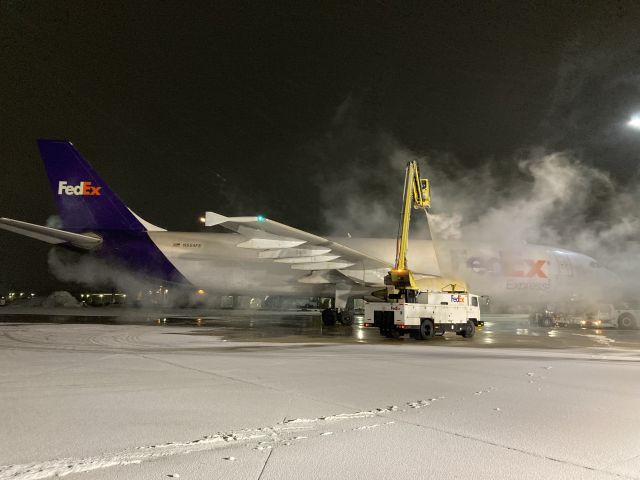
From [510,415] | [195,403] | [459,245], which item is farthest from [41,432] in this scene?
[459,245]

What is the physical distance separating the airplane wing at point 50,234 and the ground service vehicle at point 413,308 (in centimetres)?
1493

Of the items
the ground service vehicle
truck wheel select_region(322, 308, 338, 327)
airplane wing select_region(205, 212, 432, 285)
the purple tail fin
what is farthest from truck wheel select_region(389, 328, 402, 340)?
the purple tail fin

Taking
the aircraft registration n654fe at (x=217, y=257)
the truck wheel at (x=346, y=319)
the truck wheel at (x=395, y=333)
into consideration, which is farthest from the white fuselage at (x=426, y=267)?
the truck wheel at (x=395, y=333)

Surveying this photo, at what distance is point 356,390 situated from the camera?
6.72 meters

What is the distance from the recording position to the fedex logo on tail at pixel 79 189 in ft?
79.3

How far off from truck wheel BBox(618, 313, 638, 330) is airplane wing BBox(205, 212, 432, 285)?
549 inches

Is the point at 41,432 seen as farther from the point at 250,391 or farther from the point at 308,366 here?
the point at 308,366

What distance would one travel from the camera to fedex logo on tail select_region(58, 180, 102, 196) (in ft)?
79.3

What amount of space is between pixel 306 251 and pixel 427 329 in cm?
601

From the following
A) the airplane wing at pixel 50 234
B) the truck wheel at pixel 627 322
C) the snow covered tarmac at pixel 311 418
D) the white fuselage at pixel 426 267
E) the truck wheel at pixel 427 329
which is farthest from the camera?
the truck wheel at pixel 627 322

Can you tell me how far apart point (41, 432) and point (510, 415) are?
4.95 metres

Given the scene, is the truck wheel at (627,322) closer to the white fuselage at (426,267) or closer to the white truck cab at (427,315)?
the white fuselage at (426,267)

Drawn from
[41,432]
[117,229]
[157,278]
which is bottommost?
[41,432]

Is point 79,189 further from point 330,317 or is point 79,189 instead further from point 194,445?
point 194,445
